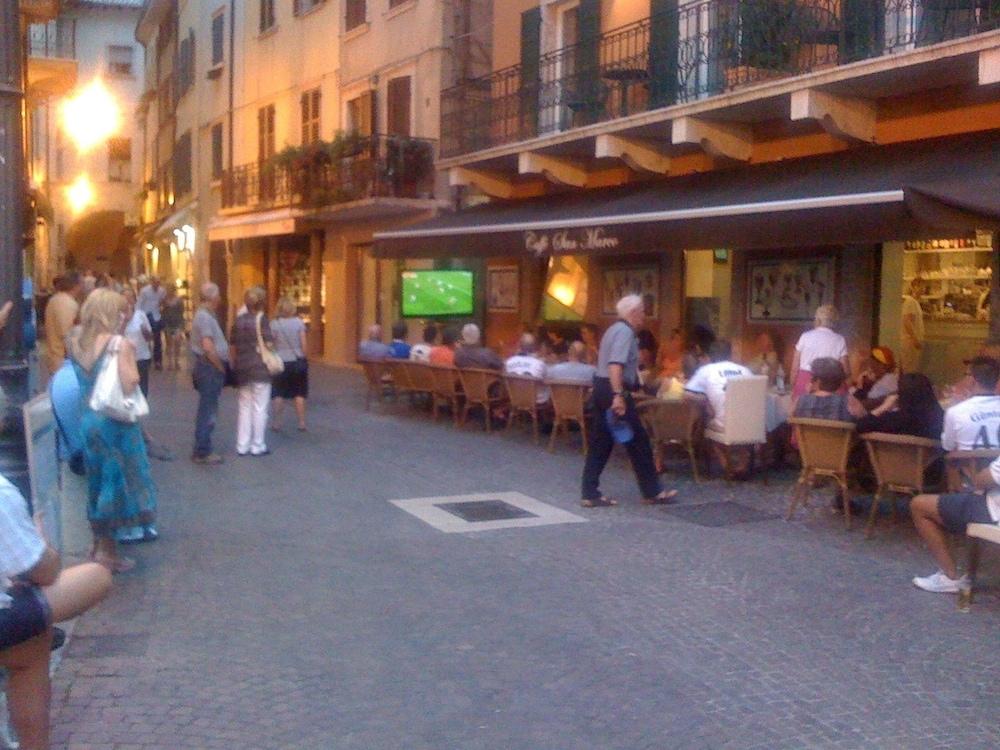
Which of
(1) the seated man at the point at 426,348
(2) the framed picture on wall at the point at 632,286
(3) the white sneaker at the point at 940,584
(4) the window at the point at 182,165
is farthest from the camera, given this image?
(4) the window at the point at 182,165

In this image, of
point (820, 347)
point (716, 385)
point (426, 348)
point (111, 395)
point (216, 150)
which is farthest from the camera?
point (216, 150)

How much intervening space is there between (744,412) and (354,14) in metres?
16.5

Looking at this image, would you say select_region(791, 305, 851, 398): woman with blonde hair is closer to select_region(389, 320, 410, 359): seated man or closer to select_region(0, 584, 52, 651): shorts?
select_region(389, 320, 410, 359): seated man

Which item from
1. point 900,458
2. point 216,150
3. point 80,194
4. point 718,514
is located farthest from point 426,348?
point 80,194

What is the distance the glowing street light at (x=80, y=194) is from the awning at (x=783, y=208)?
3386 centimetres

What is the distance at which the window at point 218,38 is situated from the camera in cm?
3150

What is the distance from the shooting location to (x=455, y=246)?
1582cm

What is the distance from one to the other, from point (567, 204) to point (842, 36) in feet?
16.6

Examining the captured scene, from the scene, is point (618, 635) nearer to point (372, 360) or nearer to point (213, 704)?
point (213, 704)

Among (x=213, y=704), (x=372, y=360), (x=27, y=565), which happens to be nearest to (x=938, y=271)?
(x=372, y=360)

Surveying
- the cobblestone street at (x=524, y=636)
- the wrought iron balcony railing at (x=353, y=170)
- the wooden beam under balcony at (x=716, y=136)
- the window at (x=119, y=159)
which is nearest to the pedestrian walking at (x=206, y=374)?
the cobblestone street at (x=524, y=636)

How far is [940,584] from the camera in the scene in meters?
7.34

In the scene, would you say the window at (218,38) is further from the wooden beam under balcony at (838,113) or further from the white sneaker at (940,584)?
the white sneaker at (940,584)

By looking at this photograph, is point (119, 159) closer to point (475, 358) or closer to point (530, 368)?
point (475, 358)
